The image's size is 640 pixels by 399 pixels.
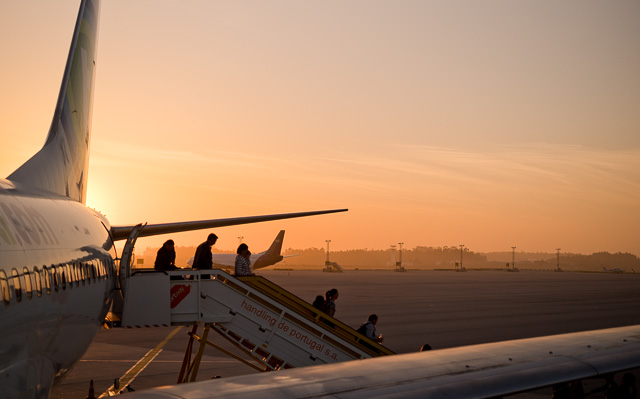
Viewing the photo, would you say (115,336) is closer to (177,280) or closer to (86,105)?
(86,105)

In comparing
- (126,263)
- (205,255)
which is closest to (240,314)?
(205,255)

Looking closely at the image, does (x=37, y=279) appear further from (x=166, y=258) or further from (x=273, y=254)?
(x=273, y=254)

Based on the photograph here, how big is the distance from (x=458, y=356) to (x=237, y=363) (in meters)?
18.7

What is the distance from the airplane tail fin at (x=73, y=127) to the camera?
16.0 metres

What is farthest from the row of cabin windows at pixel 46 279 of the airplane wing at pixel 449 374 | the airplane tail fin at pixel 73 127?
the airplane wing at pixel 449 374

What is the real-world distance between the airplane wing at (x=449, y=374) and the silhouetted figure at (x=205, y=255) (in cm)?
1041

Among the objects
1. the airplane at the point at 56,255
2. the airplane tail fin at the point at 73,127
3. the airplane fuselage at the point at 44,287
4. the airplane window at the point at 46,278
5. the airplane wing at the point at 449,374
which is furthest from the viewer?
the airplane tail fin at the point at 73,127

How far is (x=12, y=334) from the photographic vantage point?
765 cm

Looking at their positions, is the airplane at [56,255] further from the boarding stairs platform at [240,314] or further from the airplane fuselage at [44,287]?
the boarding stairs platform at [240,314]

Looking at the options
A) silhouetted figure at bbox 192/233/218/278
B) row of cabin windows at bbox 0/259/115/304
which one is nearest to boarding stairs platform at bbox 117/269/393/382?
silhouetted figure at bbox 192/233/218/278

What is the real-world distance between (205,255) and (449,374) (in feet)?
38.2

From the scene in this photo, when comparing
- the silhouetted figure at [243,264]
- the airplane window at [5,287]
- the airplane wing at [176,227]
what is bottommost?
the airplane window at [5,287]

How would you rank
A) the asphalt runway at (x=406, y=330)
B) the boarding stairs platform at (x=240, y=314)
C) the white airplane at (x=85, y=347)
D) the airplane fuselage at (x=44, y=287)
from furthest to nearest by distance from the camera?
the asphalt runway at (x=406, y=330)
the boarding stairs platform at (x=240, y=314)
the airplane fuselage at (x=44, y=287)
the white airplane at (x=85, y=347)

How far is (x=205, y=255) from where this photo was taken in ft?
60.9
